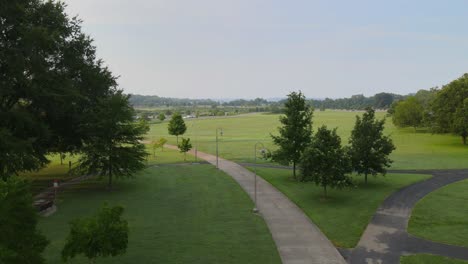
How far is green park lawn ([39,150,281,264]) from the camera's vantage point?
60.6 ft

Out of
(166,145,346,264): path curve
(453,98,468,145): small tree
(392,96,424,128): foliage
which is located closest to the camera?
(166,145,346,264): path curve

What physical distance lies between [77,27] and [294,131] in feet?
73.4

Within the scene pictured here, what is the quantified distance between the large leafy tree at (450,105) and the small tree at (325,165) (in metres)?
48.4

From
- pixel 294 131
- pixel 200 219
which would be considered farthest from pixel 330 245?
pixel 294 131

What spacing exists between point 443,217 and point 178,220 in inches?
667

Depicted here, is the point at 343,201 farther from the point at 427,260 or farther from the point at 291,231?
the point at 427,260

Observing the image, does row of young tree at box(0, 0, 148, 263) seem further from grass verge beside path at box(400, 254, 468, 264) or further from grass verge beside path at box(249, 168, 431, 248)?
grass verge beside path at box(400, 254, 468, 264)

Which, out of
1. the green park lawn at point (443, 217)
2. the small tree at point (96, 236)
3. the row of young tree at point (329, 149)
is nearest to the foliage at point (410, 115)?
the row of young tree at point (329, 149)

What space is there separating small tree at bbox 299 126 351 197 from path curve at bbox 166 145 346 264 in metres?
2.84

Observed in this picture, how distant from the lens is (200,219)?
80.3ft

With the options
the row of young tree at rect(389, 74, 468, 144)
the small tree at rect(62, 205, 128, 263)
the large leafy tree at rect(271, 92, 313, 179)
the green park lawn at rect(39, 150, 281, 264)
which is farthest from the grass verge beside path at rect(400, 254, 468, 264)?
the row of young tree at rect(389, 74, 468, 144)

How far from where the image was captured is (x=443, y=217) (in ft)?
82.8

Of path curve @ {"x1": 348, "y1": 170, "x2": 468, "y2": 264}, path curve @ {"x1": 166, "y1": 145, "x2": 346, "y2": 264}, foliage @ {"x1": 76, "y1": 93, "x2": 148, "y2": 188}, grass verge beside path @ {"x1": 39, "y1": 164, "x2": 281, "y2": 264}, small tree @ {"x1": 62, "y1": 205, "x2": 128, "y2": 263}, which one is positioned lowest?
path curve @ {"x1": 348, "y1": 170, "x2": 468, "y2": 264}

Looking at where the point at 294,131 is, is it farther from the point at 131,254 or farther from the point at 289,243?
the point at 131,254
